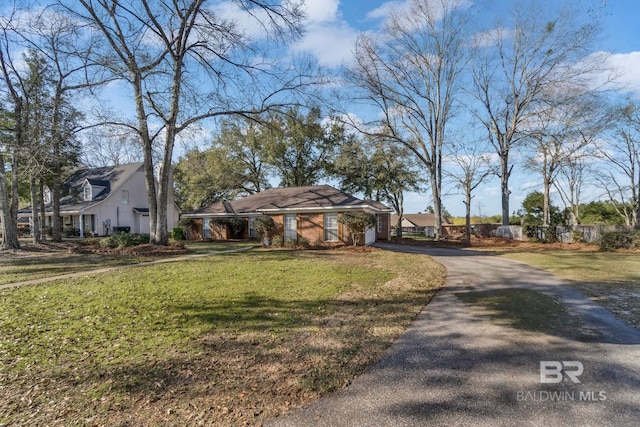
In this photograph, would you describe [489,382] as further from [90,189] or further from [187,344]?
[90,189]

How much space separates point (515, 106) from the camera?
82.1 feet

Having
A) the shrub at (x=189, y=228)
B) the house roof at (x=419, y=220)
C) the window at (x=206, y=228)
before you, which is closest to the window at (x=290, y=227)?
the window at (x=206, y=228)

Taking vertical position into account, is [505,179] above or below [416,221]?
above

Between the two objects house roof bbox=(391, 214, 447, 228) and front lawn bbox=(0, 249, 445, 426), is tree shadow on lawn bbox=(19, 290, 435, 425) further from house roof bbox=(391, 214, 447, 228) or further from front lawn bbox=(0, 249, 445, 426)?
house roof bbox=(391, 214, 447, 228)

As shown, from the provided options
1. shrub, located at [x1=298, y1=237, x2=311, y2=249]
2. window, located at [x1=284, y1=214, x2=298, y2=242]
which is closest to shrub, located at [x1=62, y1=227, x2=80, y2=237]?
window, located at [x1=284, y1=214, x2=298, y2=242]

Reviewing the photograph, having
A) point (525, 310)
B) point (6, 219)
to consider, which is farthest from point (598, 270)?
point (6, 219)

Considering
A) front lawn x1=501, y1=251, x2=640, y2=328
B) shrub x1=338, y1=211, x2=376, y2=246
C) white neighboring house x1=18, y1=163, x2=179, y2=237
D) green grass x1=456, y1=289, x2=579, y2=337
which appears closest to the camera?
green grass x1=456, y1=289, x2=579, y2=337

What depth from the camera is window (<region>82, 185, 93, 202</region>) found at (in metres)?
29.2

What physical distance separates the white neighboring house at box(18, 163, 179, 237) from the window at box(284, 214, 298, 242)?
59.2ft

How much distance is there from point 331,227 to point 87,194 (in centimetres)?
2404

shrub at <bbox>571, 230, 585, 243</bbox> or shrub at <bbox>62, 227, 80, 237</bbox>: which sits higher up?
shrub at <bbox>62, 227, 80, 237</bbox>

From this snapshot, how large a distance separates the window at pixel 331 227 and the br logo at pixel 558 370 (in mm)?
15519

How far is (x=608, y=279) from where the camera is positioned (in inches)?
367

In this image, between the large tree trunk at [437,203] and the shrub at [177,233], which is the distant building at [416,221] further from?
the shrub at [177,233]
